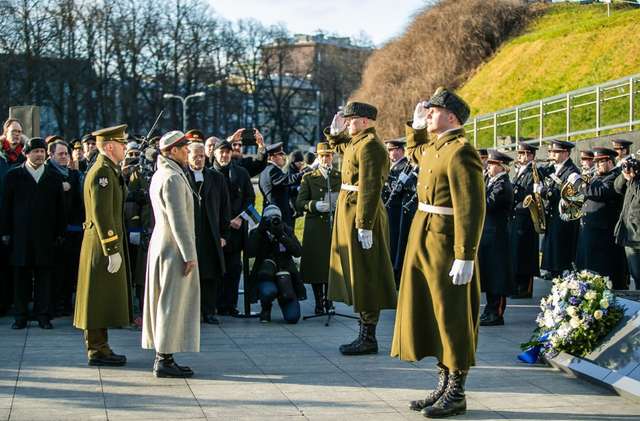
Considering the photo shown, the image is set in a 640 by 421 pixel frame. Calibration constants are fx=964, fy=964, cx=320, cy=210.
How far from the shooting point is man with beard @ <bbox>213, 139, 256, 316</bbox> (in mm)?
11680

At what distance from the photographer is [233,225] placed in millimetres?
11625

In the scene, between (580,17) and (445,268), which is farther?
(580,17)

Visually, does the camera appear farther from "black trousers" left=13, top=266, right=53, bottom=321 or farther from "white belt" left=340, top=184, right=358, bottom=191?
"white belt" left=340, top=184, right=358, bottom=191

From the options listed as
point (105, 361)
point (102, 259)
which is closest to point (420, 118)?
point (102, 259)

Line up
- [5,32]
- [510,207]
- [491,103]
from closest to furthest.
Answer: [510,207] → [491,103] → [5,32]

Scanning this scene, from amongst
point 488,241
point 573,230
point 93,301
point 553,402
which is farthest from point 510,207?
point 93,301

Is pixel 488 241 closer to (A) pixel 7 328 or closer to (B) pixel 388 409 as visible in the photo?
(B) pixel 388 409

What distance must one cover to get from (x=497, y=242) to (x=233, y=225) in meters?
3.14

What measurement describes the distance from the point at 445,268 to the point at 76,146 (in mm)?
7933

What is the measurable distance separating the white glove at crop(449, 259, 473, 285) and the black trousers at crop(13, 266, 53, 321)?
5.56 m

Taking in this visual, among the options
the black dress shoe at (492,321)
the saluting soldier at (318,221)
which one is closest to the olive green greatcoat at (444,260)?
the black dress shoe at (492,321)

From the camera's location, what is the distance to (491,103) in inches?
1591

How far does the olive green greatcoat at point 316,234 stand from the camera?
1140 centimetres

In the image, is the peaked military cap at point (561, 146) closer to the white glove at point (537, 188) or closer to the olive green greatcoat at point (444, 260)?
the white glove at point (537, 188)
